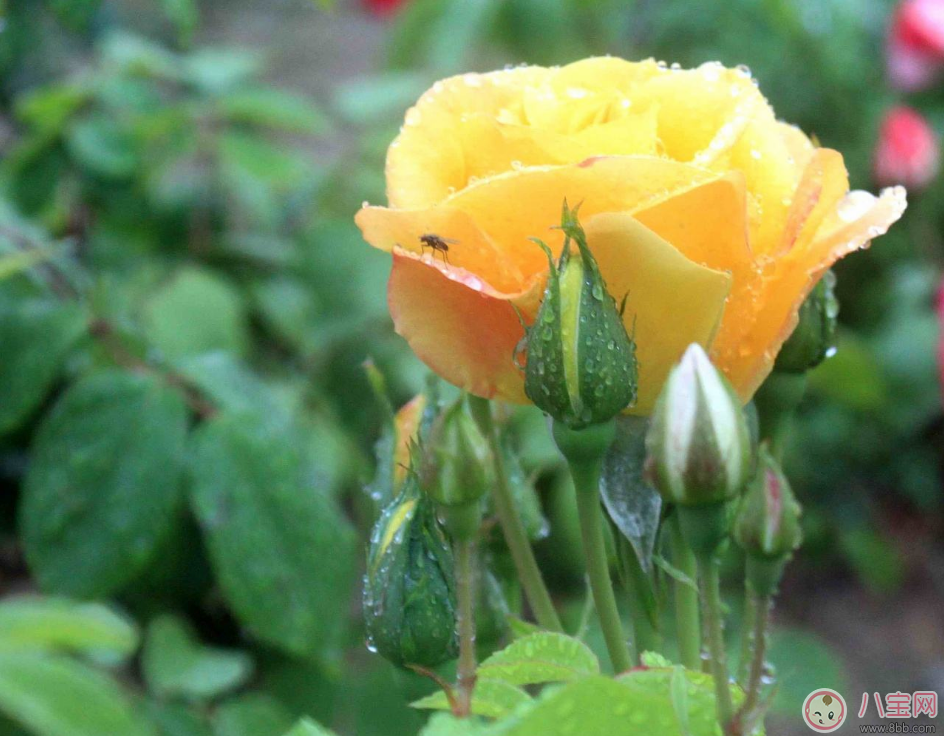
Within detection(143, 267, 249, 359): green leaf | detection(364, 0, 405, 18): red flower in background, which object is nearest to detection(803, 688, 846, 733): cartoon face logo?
detection(143, 267, 249, 359): green leaf

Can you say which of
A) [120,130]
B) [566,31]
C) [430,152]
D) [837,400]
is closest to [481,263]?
[430,152]

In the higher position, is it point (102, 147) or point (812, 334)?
point (102, 147)

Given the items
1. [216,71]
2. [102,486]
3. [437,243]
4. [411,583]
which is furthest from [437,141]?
[216,71]

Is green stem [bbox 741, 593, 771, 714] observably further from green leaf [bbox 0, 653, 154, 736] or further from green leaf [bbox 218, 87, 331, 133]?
green leaf [bbox 218, 87, 331, 133]

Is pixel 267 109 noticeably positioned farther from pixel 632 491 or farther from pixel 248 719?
pixel 632 491

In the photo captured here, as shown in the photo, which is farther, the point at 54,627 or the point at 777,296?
the point at 54,627
